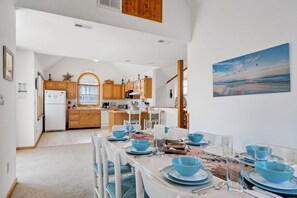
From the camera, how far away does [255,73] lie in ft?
7.79

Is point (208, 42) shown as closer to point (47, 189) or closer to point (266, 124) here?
point (266, 124)

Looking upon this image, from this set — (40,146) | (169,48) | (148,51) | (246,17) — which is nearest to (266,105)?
(246,17)

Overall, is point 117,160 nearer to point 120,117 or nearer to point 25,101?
point 25,101

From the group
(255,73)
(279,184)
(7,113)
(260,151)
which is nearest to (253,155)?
(260,151)

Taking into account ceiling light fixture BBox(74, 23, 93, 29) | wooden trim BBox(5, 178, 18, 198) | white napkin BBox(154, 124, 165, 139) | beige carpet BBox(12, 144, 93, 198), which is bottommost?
beige carpet BBox(12, 144, 93, 198)

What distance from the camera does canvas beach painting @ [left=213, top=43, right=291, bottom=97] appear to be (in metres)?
2.09

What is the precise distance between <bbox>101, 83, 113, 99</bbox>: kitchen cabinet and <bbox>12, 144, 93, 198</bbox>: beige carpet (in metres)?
4.39

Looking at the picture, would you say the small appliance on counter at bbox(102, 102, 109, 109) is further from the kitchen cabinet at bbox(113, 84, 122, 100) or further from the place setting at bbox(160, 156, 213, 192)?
the place setting at bbox(160, 156, 213, 192)

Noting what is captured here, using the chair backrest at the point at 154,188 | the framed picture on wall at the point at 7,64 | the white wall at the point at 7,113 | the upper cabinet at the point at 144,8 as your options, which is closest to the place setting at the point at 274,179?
the chair backrest at the point at 154,188

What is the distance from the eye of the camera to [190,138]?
1779 mm

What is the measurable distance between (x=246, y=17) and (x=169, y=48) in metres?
1.97

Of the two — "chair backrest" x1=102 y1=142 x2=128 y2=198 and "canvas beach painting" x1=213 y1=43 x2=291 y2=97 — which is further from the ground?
"canvas beach painting" x1=213 y1=43 x2=291 y2=97

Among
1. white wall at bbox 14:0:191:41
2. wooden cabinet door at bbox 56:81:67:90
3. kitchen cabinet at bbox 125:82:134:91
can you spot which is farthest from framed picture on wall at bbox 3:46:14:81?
kitchen cabinet at bbox 125:82:134:91

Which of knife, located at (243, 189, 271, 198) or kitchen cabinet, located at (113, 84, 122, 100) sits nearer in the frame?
knife, located at (243, 189, 271, 198)
